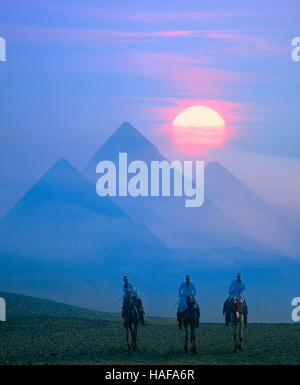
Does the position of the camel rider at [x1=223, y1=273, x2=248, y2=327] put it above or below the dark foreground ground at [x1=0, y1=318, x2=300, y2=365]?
above

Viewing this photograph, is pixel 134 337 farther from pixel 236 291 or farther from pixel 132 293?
pixel 236 291

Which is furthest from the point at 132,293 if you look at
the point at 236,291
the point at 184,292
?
the point at 236,291

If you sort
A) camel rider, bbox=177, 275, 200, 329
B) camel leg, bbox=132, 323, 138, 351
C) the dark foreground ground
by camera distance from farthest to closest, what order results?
camel leg, bbox=132, 323, 138, 351 < the dark foreground ground < camel rider, bbox=177, 275, 200, 329

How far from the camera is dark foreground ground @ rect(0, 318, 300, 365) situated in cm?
1648

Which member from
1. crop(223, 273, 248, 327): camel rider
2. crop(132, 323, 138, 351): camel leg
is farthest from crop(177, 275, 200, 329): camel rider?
crop(132, 323, 138, 351): camel leg

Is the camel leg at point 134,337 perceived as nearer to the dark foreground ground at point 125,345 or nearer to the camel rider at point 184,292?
the dark foreground ground at point 125,345

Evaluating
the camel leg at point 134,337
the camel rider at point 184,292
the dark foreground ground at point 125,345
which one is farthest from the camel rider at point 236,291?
the camel leg at point 134,337

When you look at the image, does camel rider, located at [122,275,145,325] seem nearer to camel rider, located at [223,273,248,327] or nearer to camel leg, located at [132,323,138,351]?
camel leg, located at [132,323,138,351]

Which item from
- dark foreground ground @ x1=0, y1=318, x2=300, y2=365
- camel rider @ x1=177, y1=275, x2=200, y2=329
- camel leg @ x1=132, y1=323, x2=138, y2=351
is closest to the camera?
camel rider @ x1=177, y1=275, x2=200, y2=329

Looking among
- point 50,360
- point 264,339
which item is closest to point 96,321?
point 264,339

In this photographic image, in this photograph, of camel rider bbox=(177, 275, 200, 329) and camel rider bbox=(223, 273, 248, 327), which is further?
camel rider bbox=(223, 273, 248, 327)

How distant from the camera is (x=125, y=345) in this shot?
19125 mm

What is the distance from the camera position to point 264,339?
2103cm
